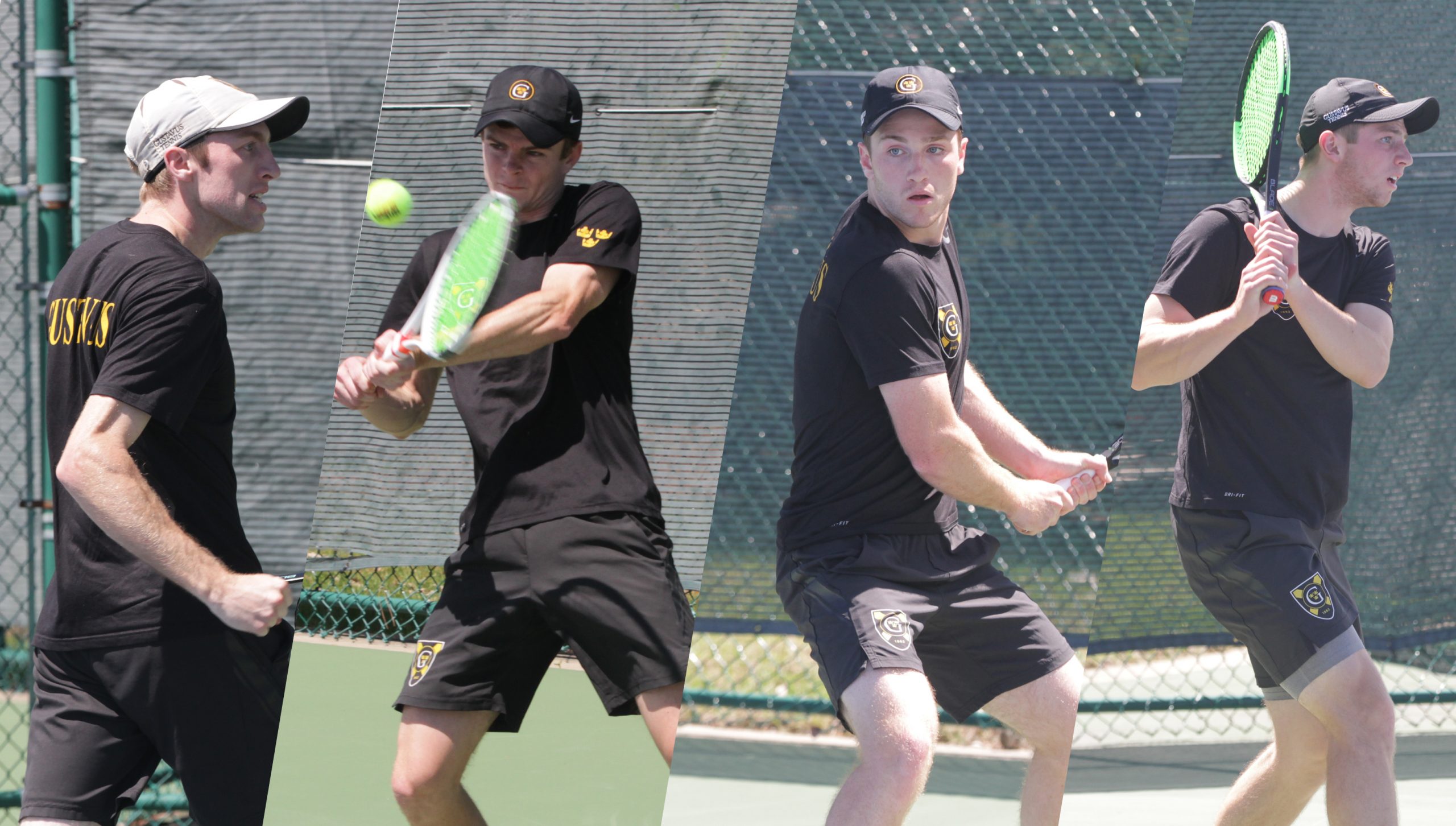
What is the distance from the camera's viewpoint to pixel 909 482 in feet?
7.02

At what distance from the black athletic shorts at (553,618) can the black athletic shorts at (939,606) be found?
8.5 inches

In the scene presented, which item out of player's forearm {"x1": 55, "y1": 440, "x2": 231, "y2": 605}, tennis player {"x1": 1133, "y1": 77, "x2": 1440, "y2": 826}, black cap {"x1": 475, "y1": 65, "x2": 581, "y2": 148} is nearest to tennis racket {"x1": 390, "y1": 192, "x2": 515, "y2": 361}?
black cap {"x1": 475, "y1": 65, "x2": 581, "y2": 148}

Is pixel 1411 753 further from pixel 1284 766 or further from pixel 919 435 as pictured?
pixel 919 435

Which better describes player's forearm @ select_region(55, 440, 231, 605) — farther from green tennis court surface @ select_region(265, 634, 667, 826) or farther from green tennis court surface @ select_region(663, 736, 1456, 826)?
green tennis court surface @ select_region(663, 736, 1456, 826)

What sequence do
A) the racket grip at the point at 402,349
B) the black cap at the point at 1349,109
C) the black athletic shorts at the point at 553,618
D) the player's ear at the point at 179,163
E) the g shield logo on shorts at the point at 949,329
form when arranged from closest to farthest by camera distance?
1. the g shield logo on shorts at the point at 949,329
2. the black athletic shorts at the point at 553,618
3. the racket grip at the point at 402,349
4. the player's ear at the point at 179,163
5. the black cap at the point at 1349,109

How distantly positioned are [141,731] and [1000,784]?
56.4 inches

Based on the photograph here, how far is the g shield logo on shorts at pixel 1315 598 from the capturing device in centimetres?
258

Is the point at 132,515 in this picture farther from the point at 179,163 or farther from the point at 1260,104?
the point at 1260,104

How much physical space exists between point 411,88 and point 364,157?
50 cm

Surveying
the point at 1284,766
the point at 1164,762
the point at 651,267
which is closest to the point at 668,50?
the point at 651,267

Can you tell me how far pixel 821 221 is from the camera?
2.20 m

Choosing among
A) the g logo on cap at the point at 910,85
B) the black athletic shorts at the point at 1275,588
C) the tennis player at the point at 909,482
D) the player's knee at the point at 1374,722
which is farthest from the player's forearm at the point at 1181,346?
the g logo on cap at the point at 910,85

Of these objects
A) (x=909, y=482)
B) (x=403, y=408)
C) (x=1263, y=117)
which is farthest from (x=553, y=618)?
(x=1263, y=117)

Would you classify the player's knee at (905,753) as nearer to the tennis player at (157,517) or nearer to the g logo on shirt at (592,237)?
the g logo on shirt at (592,237)
